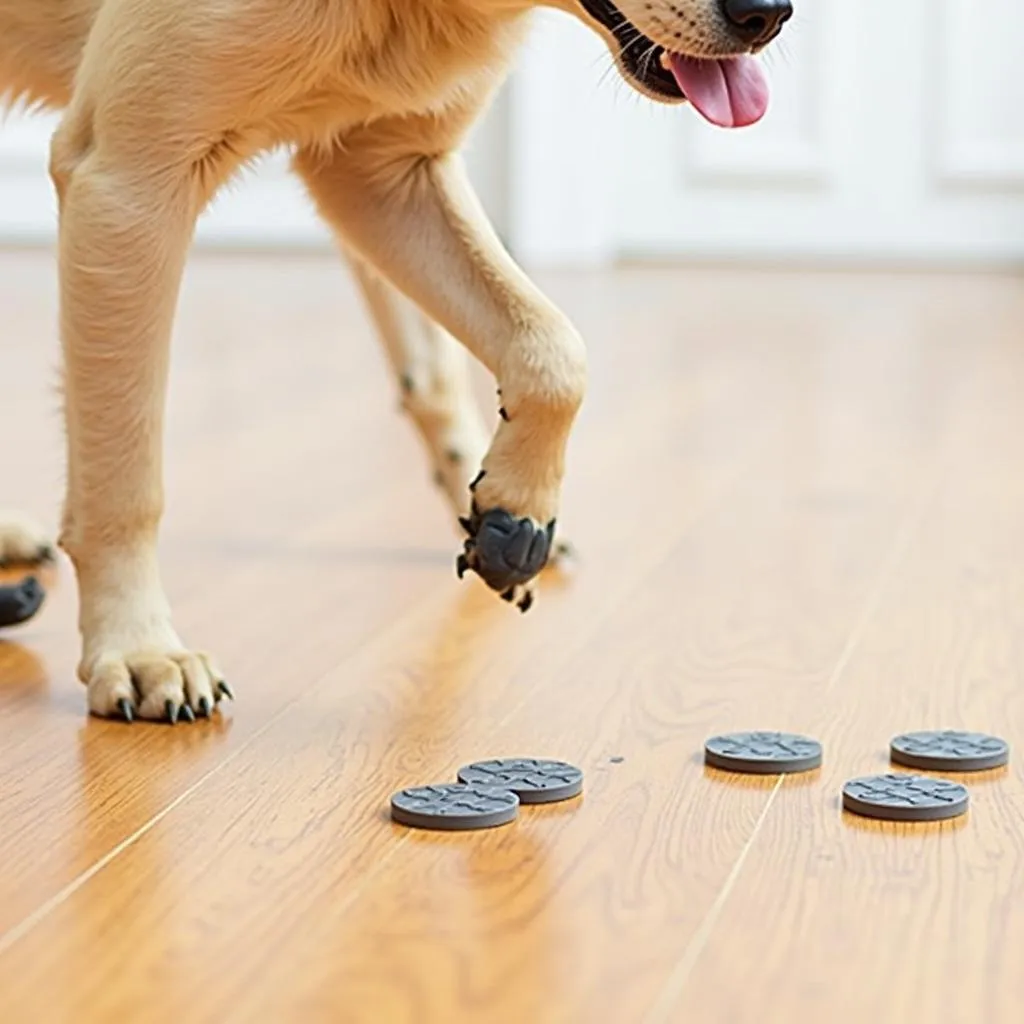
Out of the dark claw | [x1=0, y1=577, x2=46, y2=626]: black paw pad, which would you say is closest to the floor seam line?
the dark claw

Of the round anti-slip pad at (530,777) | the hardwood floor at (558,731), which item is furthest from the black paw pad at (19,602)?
the round anti-slip pad at (530,777)

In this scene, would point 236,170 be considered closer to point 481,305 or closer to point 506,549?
point 481,305

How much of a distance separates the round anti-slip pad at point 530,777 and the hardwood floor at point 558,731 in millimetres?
21

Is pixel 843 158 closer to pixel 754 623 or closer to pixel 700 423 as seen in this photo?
pixel 700 423

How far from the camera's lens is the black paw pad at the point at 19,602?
2238 mm

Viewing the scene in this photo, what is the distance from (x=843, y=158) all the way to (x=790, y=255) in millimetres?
330

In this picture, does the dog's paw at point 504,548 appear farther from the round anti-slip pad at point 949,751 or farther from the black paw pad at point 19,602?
the black paw pad at point 19,602

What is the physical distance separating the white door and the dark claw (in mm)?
4503

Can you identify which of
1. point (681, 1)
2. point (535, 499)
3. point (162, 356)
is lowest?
point (535, 499)

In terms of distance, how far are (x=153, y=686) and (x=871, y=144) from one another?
480cm

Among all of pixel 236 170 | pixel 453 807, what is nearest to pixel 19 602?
pixel 236 170

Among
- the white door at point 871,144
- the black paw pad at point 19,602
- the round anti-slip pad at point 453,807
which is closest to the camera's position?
the round anti-slip pad at point 453,807

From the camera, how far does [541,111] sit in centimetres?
637

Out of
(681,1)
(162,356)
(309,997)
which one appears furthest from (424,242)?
(309,997)
